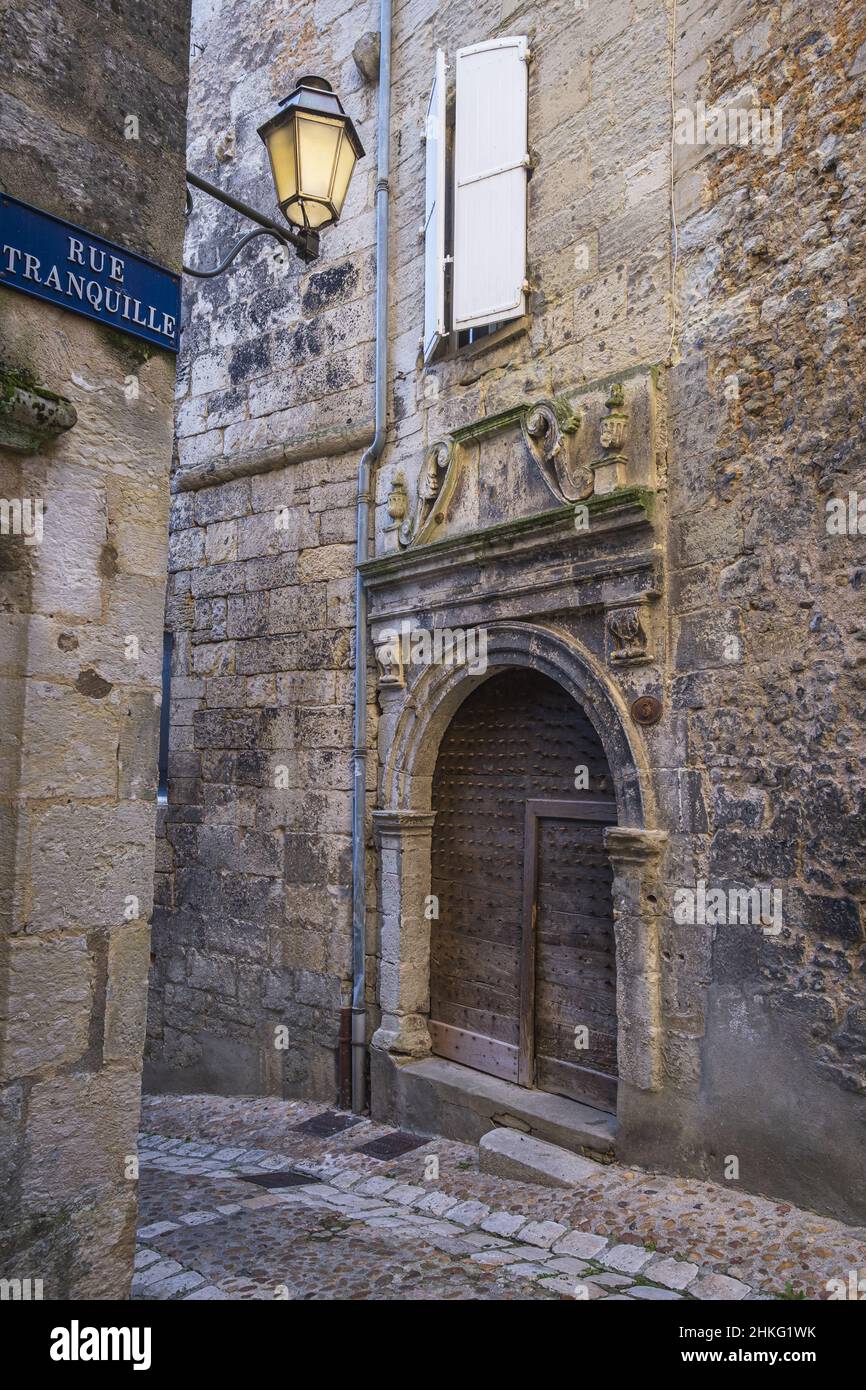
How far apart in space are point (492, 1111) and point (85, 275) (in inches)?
168

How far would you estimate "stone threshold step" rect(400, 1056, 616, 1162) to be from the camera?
4.69m

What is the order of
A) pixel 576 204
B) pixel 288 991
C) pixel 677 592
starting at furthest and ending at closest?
pixel 288 991
pixel 576 204
pixel 677 592

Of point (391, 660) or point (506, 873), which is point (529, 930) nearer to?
point (506, 873)

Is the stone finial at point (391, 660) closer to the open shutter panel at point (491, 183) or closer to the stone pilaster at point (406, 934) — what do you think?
the stone pilaster at point (406, 934)

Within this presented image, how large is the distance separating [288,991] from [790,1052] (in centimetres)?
348

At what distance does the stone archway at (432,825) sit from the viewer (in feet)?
14.4

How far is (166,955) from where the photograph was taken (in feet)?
23.7

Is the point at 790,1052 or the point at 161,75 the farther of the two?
the point at 790,1052

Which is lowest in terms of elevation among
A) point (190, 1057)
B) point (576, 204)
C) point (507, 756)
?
point (190, 1057)

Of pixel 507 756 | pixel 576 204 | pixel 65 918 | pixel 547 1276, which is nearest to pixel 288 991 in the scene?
pixel 507 756

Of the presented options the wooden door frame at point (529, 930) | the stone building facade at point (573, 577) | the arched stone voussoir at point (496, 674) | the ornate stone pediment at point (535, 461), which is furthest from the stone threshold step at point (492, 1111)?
the ornate stone pediment at point (535, 461)

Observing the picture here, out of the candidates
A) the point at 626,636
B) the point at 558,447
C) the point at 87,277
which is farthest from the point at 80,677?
the point at 558,447

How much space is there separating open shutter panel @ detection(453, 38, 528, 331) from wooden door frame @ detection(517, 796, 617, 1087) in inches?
103

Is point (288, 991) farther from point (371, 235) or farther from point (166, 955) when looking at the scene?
point (371, 235)
